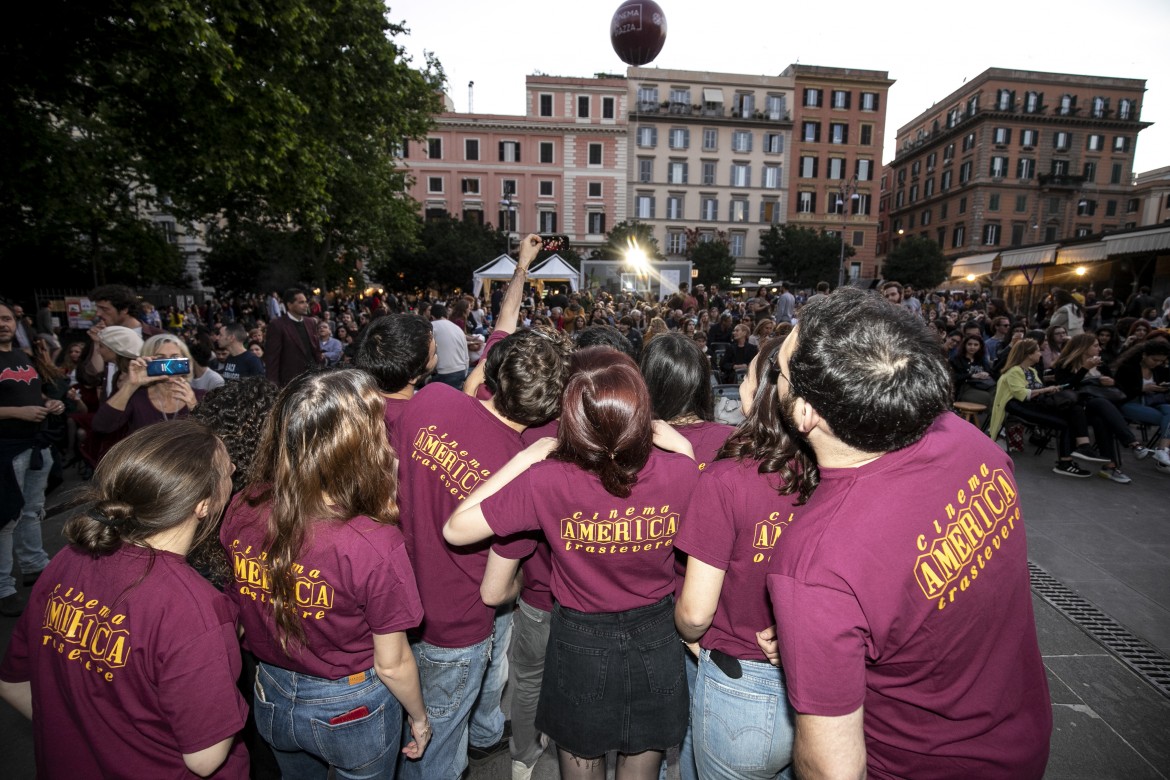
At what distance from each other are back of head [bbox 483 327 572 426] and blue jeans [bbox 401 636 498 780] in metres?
0.93

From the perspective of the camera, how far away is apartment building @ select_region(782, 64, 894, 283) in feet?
156

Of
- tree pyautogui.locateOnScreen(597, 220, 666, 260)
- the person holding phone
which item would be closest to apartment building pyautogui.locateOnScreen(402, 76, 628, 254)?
tree pyautogui.locateOnScreen(597, 220, 666, 260)

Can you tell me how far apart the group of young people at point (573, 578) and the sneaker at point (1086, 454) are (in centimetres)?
682

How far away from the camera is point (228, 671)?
140 cm

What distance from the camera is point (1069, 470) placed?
261 inches

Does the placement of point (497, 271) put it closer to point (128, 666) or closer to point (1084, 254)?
point (1084, 254)

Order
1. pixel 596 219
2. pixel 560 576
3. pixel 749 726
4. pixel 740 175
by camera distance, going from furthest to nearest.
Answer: pixel 740 175 < pixel 596 219 < pixel 560 576 < pixel 749 726

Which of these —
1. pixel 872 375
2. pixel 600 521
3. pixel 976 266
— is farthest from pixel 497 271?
pixel 976 266

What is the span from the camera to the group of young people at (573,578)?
1.12m

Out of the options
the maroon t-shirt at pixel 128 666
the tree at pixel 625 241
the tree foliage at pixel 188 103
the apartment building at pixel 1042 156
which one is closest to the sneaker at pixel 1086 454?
the maroon t-shirt at pixel 128 666

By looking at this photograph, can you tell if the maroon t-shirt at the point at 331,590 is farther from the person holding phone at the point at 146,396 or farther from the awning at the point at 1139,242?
the awning at the point at 1139,242

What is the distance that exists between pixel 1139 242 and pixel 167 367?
22713 millimetres

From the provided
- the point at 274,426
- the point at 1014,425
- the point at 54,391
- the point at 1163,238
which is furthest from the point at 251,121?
the point at 1163,238

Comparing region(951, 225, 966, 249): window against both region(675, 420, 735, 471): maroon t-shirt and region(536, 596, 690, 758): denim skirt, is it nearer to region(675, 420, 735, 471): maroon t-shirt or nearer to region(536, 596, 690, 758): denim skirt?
region(675, 420, 735, 471): maroon t-shirt
